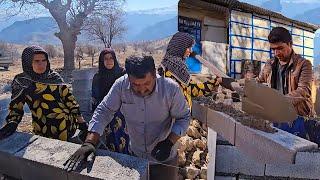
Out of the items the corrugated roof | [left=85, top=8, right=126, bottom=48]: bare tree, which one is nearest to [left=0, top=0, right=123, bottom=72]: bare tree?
[left=85, top=8, right=126, bottom=48]: bare tree

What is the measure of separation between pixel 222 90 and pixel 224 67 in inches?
250

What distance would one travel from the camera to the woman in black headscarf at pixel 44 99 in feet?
10.5

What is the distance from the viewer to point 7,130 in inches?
117

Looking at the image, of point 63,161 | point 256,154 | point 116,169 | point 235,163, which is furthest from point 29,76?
point 256,154

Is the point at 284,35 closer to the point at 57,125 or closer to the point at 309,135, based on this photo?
the point at 309,135

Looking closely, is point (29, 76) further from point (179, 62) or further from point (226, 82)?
point (226, 82)

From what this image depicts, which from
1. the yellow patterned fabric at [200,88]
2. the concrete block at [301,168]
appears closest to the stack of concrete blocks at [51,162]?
the concrete block at [301,168]

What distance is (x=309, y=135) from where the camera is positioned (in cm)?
271

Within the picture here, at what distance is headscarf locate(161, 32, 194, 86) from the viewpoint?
3.26 metres

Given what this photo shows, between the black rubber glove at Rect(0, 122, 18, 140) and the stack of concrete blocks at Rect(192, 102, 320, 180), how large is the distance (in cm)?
162

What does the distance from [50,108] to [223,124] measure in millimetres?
1518

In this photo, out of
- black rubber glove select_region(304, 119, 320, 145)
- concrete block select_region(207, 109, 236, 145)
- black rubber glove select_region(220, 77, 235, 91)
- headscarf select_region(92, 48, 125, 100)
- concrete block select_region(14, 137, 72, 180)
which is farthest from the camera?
headscarf select_region(92, 48, 125, 100)

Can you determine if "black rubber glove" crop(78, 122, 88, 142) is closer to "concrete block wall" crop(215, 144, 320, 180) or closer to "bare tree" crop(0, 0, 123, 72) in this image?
"concrete block wall" crop(215, 144, 320, 180)

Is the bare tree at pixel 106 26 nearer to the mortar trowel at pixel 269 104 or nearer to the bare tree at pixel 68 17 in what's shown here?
the bare tree at pixel 68 17
